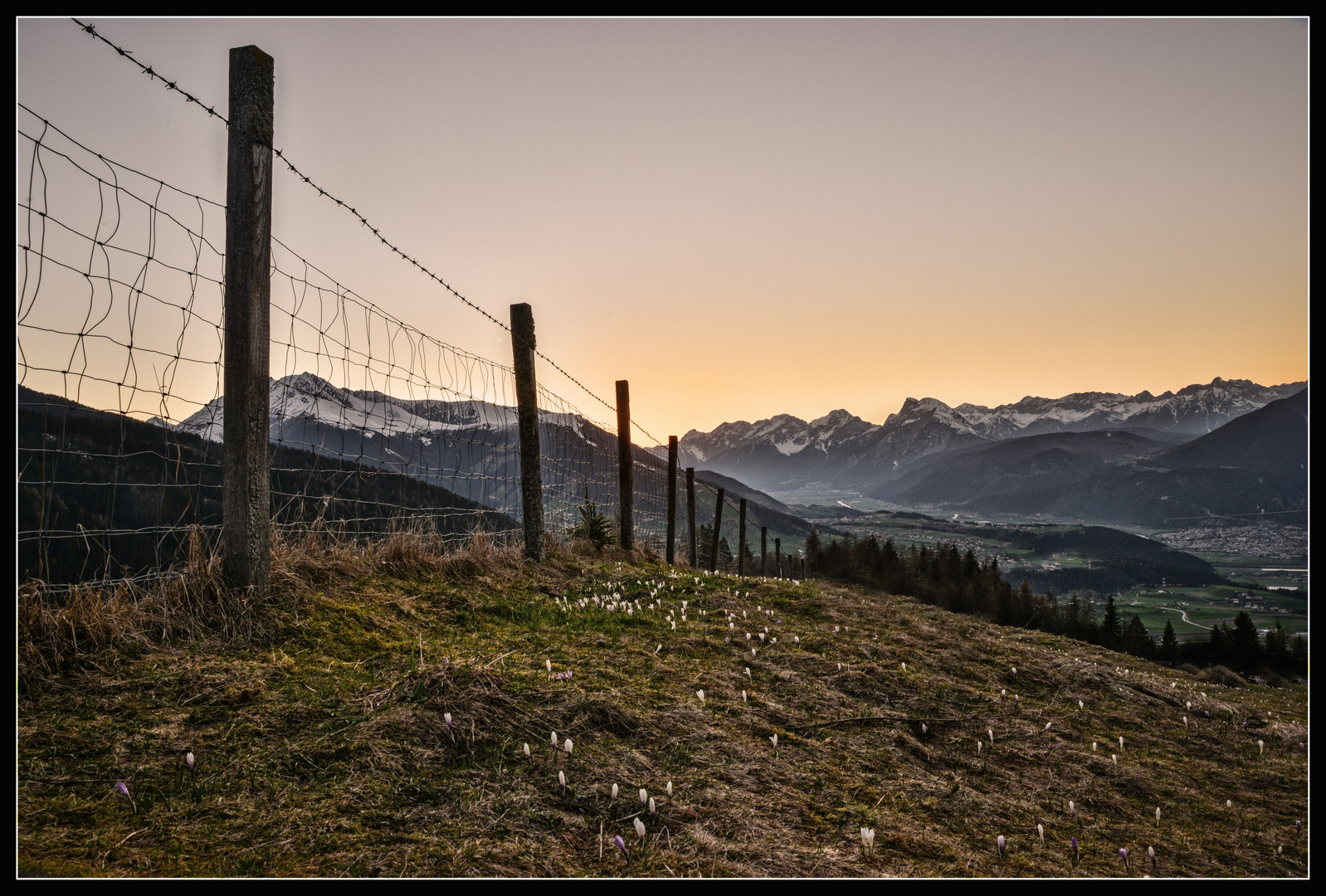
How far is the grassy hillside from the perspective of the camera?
9.43ft

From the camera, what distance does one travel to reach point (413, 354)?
8367 millimetres

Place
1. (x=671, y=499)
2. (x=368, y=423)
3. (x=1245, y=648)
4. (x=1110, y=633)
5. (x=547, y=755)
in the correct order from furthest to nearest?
(x=1110, y=633)
(x=1245, y=648)
(x=671, y=499)
(x=368, y=423)
(x=547, y=755)

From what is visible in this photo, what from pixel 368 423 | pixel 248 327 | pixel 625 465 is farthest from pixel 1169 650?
pixel 248 327

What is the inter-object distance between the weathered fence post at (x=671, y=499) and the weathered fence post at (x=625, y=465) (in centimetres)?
367

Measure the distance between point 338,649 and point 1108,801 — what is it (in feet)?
18.4

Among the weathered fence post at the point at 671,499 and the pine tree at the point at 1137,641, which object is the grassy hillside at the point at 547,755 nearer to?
the weathered fence post at the point at 671,499

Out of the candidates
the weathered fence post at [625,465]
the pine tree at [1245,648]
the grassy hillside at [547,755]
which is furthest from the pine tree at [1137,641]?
the grassy hillside at [547,755]

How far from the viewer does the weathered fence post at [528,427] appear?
9.87m

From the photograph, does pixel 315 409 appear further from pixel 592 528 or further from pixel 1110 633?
pixel 1110 633

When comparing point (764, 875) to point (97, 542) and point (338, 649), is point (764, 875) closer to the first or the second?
point (338, 649)

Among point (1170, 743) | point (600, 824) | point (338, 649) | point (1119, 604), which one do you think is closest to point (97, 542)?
point (338, 649)

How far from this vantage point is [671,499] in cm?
2012

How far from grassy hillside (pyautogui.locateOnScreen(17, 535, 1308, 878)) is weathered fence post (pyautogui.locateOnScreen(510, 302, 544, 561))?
2686 millimetres

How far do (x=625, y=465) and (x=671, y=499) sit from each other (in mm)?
5427
